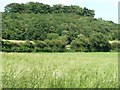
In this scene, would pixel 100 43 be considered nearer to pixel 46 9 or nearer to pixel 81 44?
pixel 81 44

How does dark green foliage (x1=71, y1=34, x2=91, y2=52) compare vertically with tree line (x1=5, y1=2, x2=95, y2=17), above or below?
below

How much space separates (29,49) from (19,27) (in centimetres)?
417

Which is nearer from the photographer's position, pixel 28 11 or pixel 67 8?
pixel 28 11

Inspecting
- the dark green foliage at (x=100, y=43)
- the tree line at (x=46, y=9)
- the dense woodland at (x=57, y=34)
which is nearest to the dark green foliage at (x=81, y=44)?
the dense woodland at (x=57, y=34)

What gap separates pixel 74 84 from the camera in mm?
5422

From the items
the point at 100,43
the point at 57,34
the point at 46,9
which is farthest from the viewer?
the point at 46,9

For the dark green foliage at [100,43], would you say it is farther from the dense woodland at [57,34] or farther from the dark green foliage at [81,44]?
the dark green foliage at [81,44]

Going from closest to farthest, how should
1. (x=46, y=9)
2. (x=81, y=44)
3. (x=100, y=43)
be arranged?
(x=81, y=44) → (x=100, y=43) → (x=46, y=9)

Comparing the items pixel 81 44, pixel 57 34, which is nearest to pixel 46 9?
pixel 57 34

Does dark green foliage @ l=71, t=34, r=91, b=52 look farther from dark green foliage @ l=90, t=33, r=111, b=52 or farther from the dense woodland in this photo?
dark green foliage @ l=90, t=33, r=111, b=52

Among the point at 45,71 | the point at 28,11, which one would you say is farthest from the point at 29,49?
the point at 45,71

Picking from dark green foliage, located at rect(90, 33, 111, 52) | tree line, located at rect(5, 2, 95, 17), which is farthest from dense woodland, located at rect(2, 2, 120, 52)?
tree line, located at rect(5, 2, 95, 17)

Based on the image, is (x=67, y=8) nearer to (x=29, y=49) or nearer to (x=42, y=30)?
(x=42, y=30)

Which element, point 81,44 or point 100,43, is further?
point 100,43
